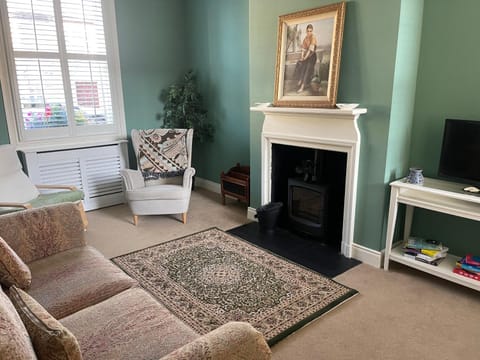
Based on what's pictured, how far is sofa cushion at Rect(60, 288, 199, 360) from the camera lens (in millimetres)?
1444

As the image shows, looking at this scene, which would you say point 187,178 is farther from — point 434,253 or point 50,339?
point 50,339

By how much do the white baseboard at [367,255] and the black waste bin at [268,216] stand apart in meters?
0.86

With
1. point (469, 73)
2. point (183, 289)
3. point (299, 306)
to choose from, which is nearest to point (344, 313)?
point (299, 306)

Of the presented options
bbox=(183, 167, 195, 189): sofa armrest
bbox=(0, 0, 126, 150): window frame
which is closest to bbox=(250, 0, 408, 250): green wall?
bbox=(183, 167, 195, 189): sofa armrest

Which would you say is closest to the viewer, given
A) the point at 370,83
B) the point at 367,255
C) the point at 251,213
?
the point at 370,83

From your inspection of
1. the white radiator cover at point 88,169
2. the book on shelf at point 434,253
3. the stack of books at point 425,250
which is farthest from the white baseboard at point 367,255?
the white radiator cover at point 88,169

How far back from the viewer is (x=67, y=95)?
4305mm

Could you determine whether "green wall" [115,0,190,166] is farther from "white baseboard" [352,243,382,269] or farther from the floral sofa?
"white baseboard" [352,243,382,269]

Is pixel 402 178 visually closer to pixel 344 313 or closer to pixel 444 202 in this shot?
pixel 444 202

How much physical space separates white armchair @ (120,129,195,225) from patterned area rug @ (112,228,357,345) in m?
0.60

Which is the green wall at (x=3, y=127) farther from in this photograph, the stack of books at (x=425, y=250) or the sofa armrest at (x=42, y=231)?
the stack of books at (x=425, y=250)

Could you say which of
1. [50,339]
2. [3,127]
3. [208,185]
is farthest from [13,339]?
[208,185]

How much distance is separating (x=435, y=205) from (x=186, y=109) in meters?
3.34

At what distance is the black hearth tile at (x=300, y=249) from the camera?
10.0 ft
